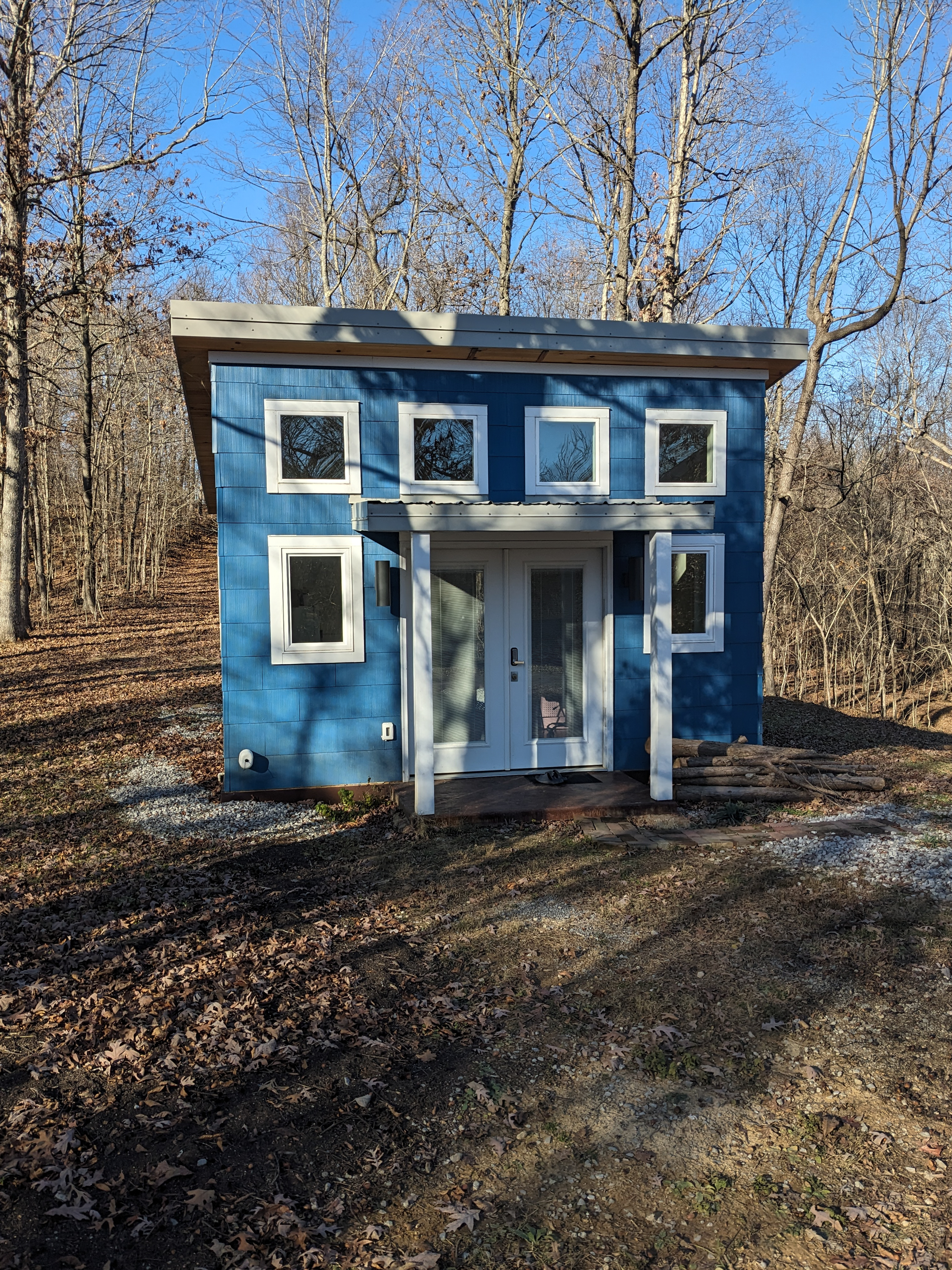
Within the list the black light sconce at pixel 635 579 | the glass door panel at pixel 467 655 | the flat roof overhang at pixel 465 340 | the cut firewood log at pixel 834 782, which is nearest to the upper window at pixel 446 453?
the flat roof overhang at pixel 465 340

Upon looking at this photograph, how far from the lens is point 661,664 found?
293 inches

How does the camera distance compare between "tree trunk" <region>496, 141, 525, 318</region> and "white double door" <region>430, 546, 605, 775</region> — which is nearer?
"white double door" <region>430, 546, 605, 775</region>

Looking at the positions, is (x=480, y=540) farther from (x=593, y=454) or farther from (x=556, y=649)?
(x=593, y=454)

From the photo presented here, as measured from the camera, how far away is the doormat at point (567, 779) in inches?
310

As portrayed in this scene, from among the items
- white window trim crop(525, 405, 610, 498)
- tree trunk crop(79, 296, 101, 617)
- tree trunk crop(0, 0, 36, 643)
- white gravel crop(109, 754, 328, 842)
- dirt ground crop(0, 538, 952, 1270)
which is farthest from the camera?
tree trunk crop(79, 296, 101, 617)

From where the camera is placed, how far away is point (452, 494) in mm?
7898

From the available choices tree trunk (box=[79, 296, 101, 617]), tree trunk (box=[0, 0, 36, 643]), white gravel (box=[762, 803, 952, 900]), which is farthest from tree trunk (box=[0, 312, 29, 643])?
white gravel (box=[762, 803, 952, 900])

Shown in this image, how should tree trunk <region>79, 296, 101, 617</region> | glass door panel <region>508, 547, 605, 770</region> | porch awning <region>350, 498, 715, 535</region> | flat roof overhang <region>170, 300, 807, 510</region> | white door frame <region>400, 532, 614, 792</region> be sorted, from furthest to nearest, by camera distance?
1. tree trunk <region>79, 296, 101, 617</region>
2. glass door panel <region>508, 547, 605, 770</region>
3. white door frame <region>400, 532, 614, 792</region>
4. flat roof overhang <region>170, 300, 807, 510</region>
5. porch awning <region>350, 498, 715, 535</region>

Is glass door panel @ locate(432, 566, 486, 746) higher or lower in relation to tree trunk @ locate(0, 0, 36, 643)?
lower

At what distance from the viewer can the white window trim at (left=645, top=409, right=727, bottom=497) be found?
830 centimetres

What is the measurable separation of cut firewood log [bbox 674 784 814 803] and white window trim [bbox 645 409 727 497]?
2.71m

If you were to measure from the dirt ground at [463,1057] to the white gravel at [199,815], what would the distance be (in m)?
0.25

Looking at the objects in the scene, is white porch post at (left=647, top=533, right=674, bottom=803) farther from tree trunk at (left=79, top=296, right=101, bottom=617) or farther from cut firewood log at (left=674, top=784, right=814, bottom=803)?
tree trunk at (left=79, top=296, right=101, bottom=617)

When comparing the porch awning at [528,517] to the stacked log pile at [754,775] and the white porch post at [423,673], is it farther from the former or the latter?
the stacked log pile at [754,775]
